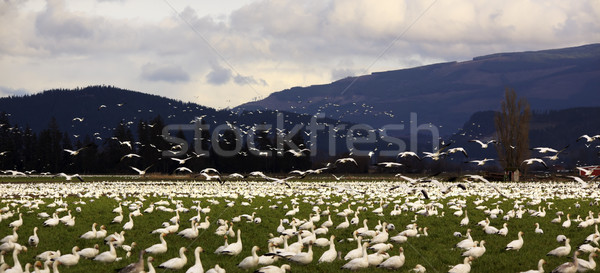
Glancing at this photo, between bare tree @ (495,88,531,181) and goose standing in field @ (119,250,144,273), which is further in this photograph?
bare tree @ (495,88,531,181)

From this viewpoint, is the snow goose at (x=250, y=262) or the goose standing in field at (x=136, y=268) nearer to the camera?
the goose standing in field at (x=136, y=268)

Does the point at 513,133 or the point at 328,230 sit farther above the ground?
the point at 513,133

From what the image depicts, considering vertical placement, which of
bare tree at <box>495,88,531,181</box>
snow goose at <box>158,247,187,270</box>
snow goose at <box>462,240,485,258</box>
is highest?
bare tree at <box>495,88,531,181</box>

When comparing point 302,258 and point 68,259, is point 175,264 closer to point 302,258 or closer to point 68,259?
point 68,259

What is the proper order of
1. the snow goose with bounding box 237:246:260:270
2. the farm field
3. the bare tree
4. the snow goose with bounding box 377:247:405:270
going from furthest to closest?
the bare tree → the farm field → the snow goose with bounding box 237:246:260:270 → the snow goose with bounding box 377:247:405:270

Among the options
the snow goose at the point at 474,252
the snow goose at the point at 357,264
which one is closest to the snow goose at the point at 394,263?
the snow goose at the point at 357,264

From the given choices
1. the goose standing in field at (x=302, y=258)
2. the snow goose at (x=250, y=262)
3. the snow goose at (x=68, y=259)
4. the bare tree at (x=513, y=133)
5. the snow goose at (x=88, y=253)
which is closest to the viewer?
the snow goose at (x=250, y=262)

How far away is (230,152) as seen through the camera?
366ft

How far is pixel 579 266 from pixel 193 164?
3918 inches

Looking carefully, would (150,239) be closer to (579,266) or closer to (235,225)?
(235,225)

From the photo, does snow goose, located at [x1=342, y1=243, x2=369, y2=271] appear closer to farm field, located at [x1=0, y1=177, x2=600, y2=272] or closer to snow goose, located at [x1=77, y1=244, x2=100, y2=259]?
farm field, located at [x1=0, y1=177, x2=600, y2=272]

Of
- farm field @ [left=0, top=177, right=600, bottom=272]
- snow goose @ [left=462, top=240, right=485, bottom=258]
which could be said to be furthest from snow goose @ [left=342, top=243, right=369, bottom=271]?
snow goose @ [left=462, top=240, right=485, bottom=258]

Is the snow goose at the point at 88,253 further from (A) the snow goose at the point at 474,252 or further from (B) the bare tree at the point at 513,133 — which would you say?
(B) the bare tree at the point at 513,133

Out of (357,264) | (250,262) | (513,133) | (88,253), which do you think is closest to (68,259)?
(88,253)
